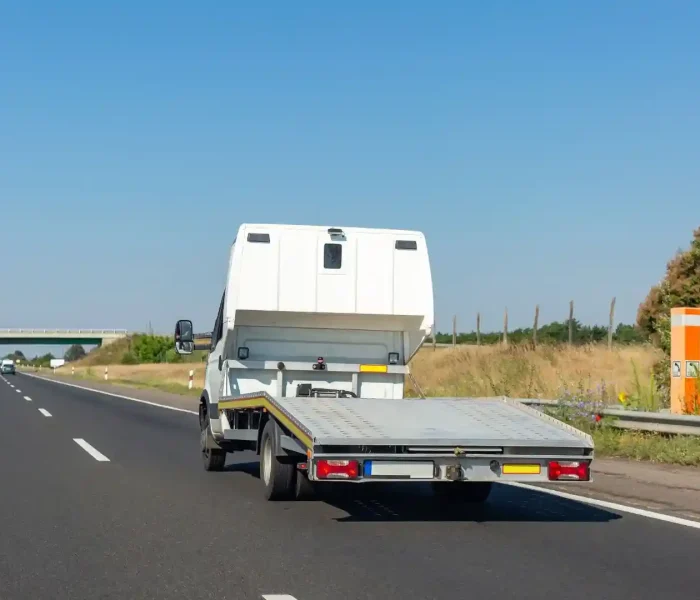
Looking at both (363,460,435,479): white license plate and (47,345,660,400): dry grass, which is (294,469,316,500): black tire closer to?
(363,460,435,479): white license plate

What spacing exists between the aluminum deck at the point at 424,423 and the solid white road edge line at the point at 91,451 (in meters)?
5.39

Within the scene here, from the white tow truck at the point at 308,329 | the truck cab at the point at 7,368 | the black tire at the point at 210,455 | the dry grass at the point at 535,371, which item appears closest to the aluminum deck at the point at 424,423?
the white tow truck at the point at 308,329

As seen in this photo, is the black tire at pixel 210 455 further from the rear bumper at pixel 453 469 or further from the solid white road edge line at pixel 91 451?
the rear bumper at pixel 453 469

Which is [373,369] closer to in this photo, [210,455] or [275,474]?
[210,455]

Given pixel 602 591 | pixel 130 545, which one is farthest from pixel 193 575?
pixel 602 591

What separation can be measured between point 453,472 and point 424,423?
2.30ft

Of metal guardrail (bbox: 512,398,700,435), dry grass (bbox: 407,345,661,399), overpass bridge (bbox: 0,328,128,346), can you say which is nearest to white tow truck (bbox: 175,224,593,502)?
metal guardrail (bbox: 512,398,700,435)

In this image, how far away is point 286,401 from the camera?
9.84 metres

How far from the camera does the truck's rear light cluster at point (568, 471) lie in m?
8.72

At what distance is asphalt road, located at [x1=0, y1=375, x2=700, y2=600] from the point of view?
21.7 ft

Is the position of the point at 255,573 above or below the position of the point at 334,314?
below

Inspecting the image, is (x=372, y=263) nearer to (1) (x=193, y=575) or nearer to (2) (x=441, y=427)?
(2) (x=441, y=427)

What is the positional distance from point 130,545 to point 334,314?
475 centimetres

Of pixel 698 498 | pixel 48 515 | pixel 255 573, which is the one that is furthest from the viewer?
pixel 698 498
